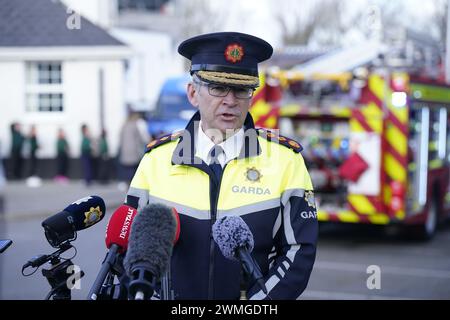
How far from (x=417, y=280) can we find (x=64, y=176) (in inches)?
389

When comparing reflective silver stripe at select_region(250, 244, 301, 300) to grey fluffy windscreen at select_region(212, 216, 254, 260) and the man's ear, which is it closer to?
grey fluffy windscreen at select_region(212, 216, 254, 260)

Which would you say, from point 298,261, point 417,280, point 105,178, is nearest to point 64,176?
point 105,178

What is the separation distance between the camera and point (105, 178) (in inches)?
609

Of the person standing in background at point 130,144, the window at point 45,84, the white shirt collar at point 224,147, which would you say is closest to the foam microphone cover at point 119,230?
the white shirt collar at point 224,147

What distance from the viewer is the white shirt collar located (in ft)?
8.15

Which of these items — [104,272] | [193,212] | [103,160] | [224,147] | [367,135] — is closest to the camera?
[104,272]

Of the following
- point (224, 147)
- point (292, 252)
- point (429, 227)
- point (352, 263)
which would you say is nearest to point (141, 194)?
point (224, 147)

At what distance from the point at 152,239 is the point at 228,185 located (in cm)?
59

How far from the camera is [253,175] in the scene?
2451 mm

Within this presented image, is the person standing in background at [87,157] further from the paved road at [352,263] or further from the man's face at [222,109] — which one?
the man's face at [222,109]

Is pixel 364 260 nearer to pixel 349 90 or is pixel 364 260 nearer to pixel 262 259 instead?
pixel 349 90

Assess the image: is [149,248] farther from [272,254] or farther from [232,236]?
[272,254]

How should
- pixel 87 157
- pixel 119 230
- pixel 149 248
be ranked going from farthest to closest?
1. pixel 87 157
2. pixel 119 230
3. pixel 149 248

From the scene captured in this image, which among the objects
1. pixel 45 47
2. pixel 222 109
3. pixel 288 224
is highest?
pixel 45 47
